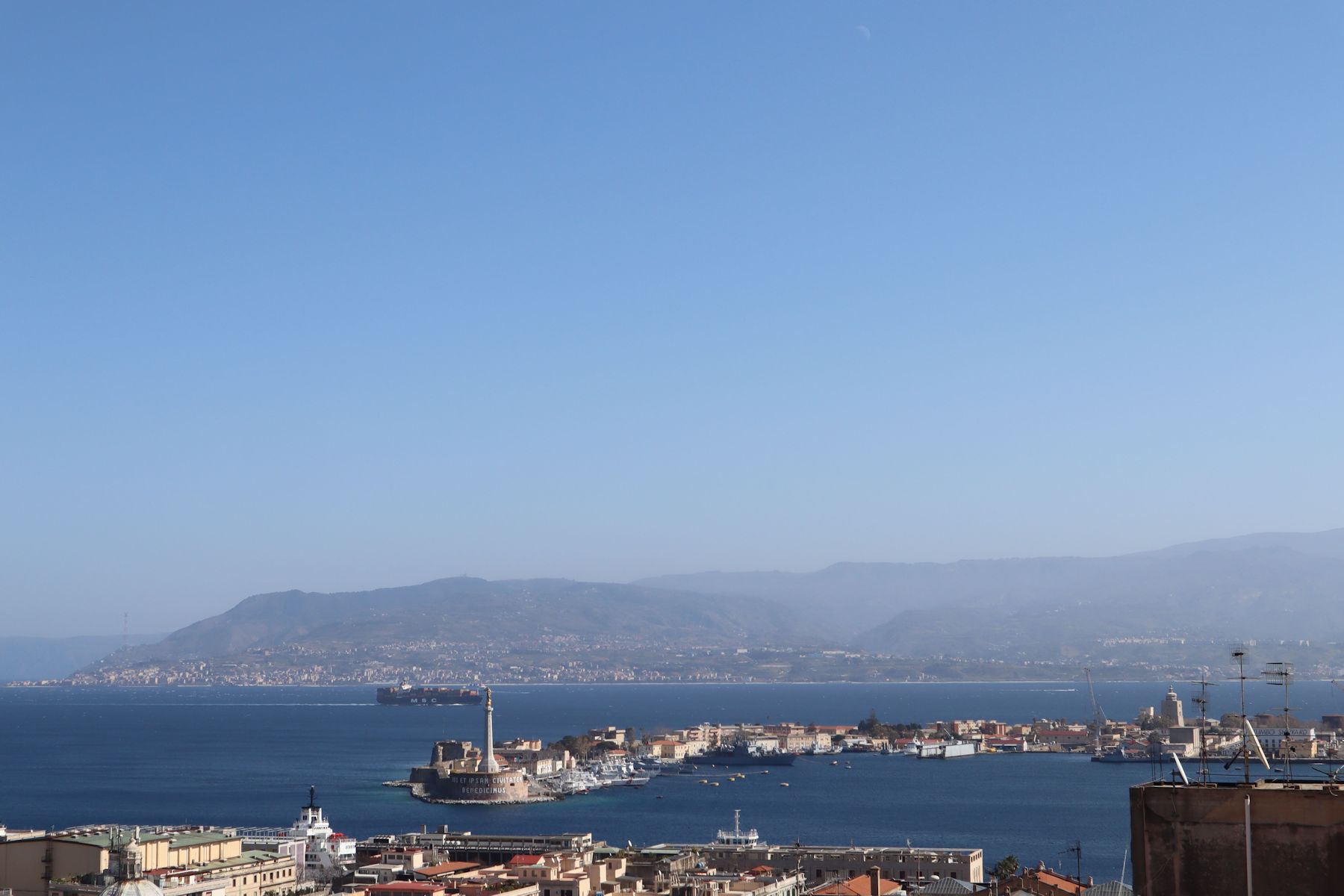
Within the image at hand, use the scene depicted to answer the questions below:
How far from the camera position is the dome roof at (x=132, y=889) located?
16422 mm

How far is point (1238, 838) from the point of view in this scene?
203 inches

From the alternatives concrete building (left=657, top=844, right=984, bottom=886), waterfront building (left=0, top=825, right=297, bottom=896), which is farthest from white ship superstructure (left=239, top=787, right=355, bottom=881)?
concrete building (left=657, top=844, right=984, bottom=886)

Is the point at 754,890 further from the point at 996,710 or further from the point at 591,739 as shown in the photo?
the point at 996,710

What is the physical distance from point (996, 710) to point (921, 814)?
313 ft

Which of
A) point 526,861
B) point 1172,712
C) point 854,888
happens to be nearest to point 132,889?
point 854,888

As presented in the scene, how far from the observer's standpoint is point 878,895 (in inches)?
1201

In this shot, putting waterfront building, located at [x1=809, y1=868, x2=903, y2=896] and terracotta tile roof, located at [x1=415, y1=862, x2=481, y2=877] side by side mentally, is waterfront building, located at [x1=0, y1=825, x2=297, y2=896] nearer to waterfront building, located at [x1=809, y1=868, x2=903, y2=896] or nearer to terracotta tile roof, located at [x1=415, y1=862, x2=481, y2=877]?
terracotta tile roof, located at [x1=415, y1=862, x2=481, y2=877]

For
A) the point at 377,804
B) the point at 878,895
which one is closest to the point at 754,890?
the point at 878,895

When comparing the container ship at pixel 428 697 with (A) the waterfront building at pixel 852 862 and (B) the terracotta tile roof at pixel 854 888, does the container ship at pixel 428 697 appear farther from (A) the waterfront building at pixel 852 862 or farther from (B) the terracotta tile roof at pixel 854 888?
→ (B) the terracotta tile roof at pixel 854 888

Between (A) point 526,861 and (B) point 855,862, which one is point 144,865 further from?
(B) point 855,862

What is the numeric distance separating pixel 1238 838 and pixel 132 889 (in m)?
13.8

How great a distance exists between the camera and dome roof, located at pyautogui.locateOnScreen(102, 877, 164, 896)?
647 inches

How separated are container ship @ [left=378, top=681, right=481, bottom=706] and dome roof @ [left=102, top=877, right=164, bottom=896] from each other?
15851 centimetres

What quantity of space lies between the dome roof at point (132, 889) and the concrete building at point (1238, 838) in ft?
44.1
